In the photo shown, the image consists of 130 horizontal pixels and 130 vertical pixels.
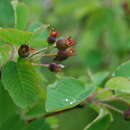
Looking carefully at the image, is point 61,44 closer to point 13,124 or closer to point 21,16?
point 21,16

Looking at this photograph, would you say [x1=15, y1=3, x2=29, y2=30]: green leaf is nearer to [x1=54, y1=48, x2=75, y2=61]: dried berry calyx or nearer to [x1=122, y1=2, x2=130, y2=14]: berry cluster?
[x1=54, y1=48, x2=75, y2=61]: dried berry calyx

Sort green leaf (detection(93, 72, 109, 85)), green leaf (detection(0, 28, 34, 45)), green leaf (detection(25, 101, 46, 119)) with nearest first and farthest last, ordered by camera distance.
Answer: green leaf (detection(0, 28, 34, 45)) → green leaf (detection(25, 101, 46, 119)) → green leaf (detection(93, 72, 109, 85))

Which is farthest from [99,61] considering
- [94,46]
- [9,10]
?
[9,10]

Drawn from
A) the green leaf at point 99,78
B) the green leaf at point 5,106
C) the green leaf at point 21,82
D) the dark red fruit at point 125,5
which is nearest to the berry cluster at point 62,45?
the green leaf at point 21,82

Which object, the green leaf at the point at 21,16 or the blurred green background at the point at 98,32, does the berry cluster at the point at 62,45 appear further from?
the blurred green background at the point at 98,32

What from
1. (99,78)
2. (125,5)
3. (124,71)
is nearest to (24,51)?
(124,71)

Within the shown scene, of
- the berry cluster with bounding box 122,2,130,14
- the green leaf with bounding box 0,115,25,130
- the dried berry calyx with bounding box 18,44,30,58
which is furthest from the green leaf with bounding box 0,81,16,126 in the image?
the berry cluster with bounding box 122,2,130,14
